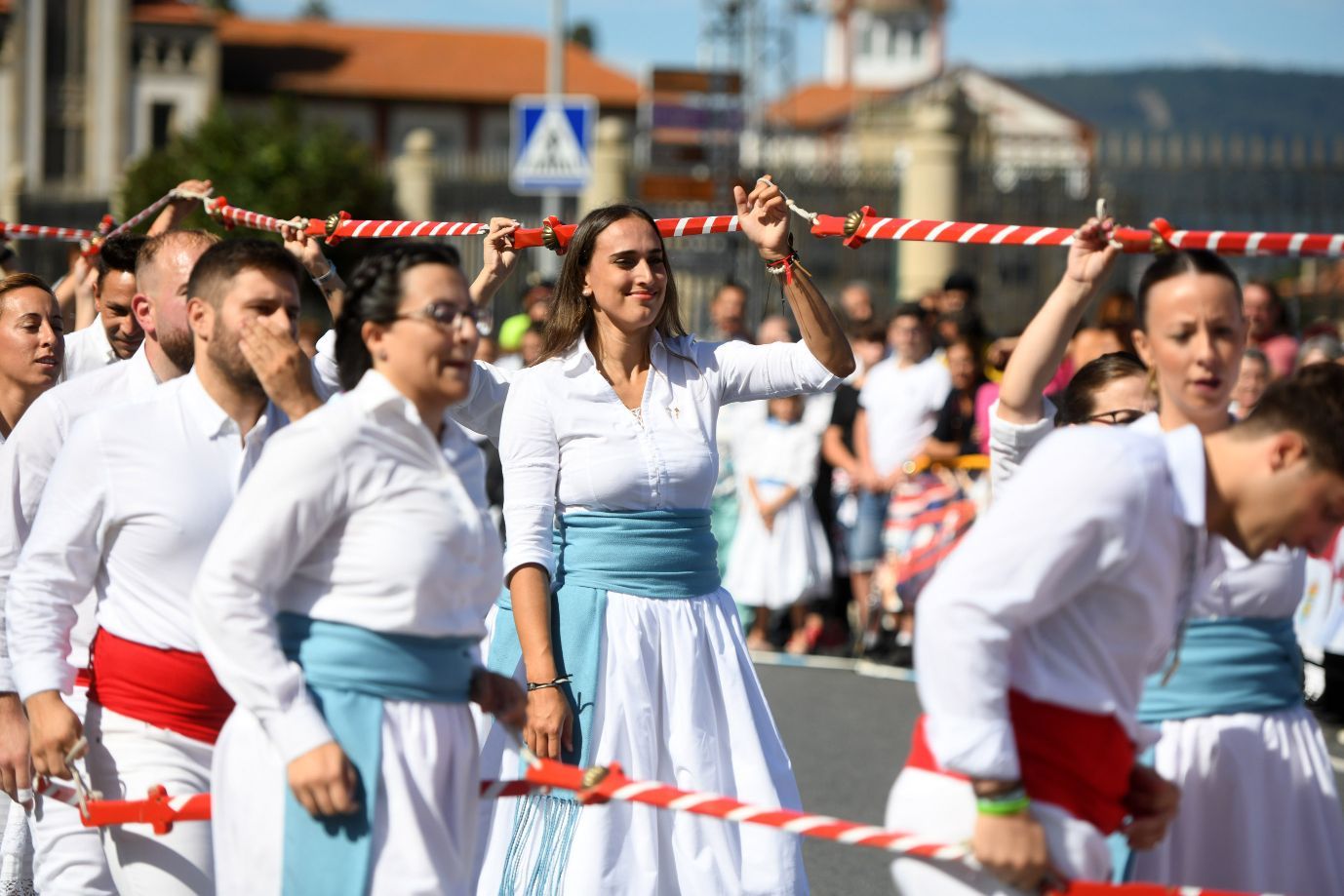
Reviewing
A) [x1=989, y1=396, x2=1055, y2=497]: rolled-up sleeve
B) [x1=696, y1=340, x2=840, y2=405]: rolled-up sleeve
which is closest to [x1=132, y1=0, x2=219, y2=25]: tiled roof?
[x1=696, y1=340, x2=840, y2=405]: rolled-up sleeve

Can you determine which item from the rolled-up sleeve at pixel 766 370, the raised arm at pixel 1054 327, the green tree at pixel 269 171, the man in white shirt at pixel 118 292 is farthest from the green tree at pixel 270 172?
the raised arm at pixel 1054 327

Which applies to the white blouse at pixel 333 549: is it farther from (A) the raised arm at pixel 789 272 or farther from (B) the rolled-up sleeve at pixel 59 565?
(A) the raised arm at pixel 789 272

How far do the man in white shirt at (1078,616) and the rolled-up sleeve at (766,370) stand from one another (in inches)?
78.5

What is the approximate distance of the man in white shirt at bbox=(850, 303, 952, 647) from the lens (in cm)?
1180

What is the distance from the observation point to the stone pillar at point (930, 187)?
69.7 ft

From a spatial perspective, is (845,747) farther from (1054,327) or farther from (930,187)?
(930,187)

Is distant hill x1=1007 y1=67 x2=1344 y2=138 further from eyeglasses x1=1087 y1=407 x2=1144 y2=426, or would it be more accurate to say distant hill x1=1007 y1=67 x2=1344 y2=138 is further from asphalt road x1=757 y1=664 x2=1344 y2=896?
eyeglasses x1=1087 y1=407 x2=1144 y2=426

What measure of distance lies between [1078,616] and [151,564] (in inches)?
78.4

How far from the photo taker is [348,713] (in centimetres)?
342

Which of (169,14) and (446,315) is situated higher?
(169,14)

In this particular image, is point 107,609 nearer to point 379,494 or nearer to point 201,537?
point 201,537

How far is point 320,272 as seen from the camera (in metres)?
5.33

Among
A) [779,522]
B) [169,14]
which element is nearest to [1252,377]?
[779,522]

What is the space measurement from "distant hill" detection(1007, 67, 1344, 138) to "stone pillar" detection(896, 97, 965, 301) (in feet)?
205
